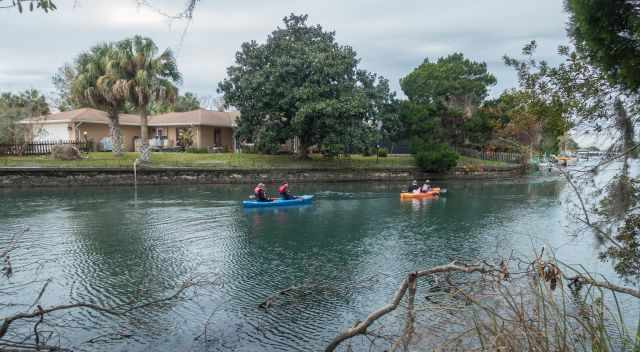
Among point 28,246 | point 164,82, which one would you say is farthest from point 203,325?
point 164,82

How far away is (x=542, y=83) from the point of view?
850 centimetres

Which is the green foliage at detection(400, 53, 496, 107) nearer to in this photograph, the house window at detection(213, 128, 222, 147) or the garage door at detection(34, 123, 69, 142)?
the house window at detection(213, 128, 222, 147)

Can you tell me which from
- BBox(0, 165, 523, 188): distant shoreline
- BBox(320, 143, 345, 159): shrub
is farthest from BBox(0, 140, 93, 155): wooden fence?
BBox(320, 143, 345, 159): shrub

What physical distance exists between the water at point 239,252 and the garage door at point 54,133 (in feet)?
52.6

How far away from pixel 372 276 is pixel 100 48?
31.4 meters

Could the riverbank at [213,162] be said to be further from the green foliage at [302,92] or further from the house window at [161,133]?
the house window at [161,133]

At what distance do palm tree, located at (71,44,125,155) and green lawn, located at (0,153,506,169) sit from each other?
4.15 m

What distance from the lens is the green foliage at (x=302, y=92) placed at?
1507 inches

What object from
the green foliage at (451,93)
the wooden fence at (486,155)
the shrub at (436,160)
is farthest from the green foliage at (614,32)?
the wooden fence at (486,155)

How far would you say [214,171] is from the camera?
123ft

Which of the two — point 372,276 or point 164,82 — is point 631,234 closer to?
point 372,276

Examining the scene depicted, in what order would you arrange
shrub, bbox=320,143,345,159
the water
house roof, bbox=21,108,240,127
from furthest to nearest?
house roof, bbox=21,108,240,127 < shrub, bbox=320,143,345,159 < the water

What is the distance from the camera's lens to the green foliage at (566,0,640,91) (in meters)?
5.61

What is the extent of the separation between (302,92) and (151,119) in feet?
68.6
